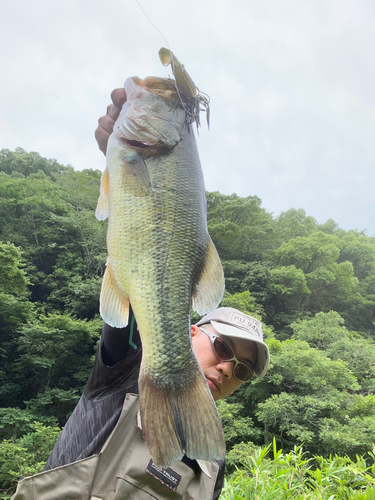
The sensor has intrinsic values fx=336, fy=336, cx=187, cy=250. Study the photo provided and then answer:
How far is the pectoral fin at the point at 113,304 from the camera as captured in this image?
815mm

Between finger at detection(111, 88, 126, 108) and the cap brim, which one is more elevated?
finger at detection(111, 88, 126, 108)

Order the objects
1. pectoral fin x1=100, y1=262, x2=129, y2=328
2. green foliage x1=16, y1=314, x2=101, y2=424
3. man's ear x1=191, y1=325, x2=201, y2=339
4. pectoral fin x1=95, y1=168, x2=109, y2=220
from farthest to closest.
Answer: green foliage x1=16, y1=314, x2=101, y2=424
man's ear x1=191, y1=325, x2=201, y2=339
pectoral fin x1=95, y1=168, x2=109, y2=220
pectoral fin x1=100, y1=262, x2=129, y2=328

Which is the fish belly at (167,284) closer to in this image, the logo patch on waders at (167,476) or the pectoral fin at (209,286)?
the pectoral fin at (209,286)

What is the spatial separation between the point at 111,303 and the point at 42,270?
61.0ft

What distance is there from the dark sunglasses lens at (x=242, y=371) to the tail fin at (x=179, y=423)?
86 centimetres

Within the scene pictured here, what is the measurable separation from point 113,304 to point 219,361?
0.82 metres

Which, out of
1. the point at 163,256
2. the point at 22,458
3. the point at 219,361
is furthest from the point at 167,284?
the point at 22,458

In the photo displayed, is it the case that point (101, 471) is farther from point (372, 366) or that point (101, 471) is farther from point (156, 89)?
point (372, 366)

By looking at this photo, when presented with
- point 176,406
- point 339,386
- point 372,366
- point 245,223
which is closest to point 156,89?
point 176,406

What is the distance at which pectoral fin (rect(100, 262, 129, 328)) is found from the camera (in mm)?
815

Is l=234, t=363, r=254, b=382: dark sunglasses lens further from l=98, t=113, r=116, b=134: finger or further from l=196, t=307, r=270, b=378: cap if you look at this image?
l=98, t=113, r=116, b=134: finger

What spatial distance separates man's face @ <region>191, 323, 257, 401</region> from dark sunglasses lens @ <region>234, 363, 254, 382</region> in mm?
20

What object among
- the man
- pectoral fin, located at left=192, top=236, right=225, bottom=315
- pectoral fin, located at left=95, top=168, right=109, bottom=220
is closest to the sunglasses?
the man

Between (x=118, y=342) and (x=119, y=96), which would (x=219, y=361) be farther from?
(x=119, y=96)
